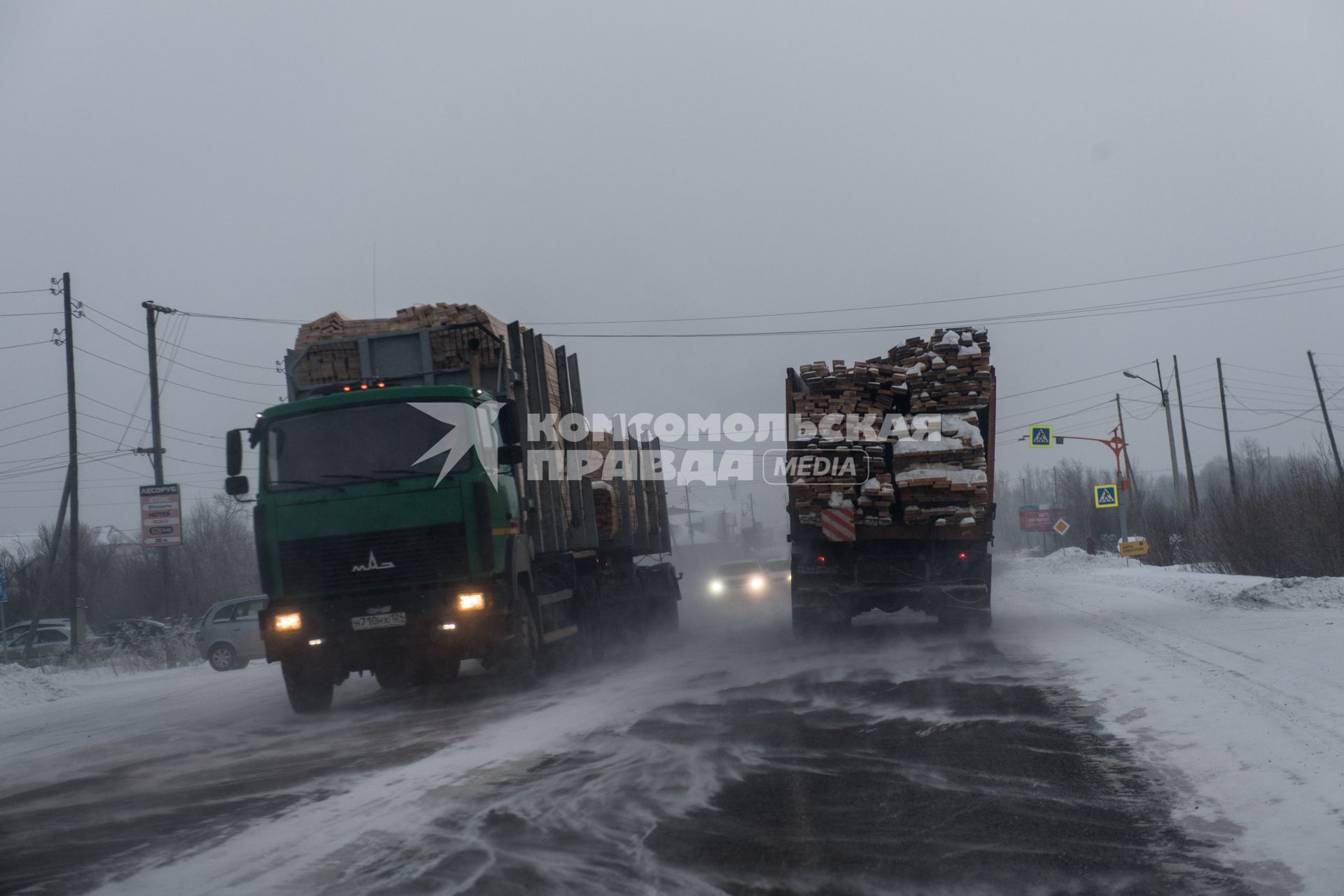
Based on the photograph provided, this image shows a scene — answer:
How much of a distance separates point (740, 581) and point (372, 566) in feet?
85.1

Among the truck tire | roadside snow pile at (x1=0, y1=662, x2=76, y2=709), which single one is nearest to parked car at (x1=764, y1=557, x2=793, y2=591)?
the truck tire

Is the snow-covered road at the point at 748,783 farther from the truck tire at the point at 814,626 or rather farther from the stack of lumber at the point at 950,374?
the stack of lumber at the point at 950,374

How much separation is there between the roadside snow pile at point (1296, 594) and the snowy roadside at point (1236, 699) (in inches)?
1.0

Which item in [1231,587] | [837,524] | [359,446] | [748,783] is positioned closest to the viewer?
[748,783]

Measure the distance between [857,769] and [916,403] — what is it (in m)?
9.63

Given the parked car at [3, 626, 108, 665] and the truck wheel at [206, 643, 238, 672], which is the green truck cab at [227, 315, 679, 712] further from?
the parked car at [3, 626, 108, 665]

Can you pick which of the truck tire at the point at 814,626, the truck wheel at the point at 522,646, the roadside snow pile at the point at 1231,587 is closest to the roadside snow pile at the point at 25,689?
the truck wheel at the point at 522,646

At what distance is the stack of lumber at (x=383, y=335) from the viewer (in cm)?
1249

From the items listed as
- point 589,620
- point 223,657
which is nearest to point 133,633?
point 223,657

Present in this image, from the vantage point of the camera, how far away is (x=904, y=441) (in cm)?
1562

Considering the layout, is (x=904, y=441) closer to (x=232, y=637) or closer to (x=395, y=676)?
(x=395, y=676)

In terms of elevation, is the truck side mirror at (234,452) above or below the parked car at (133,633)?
above

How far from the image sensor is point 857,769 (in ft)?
23.0

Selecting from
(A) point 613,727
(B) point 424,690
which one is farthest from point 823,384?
(A) point 613,727
